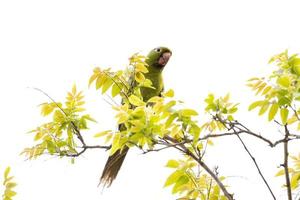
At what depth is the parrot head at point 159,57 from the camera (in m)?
3.90

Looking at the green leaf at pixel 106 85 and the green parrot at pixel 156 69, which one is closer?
the green leaf at pixel 106 85

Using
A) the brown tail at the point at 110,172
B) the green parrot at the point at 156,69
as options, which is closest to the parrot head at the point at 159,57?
the green parrot at the point at 156,69

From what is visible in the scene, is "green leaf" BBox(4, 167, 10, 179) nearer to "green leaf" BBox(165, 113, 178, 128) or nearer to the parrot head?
"green leaf" BBox(165, 113, 178, 128)

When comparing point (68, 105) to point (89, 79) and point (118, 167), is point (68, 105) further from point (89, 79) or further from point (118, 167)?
point (118, 167)

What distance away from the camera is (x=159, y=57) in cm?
394

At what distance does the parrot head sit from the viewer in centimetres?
390

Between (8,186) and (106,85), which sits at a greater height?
(106,85)

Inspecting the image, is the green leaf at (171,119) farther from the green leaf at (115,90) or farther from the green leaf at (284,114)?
the green leaf at (115,90)

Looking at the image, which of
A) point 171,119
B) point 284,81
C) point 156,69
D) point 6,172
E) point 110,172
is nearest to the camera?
point 284,81

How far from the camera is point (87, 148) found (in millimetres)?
2041

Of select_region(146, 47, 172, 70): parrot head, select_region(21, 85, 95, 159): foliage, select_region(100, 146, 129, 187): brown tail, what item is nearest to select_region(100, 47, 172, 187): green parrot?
select_region(146, 47, 172, 70): parrot head

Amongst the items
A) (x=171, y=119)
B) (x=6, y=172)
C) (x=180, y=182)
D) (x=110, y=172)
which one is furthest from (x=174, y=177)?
(x=110, y=172)

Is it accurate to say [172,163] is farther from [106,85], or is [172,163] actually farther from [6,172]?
[6,172]

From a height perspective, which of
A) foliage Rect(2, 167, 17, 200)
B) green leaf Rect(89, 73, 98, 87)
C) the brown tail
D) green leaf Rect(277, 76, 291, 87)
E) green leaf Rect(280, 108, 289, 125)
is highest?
green leaf Rect(277, 76, 291, 87)
